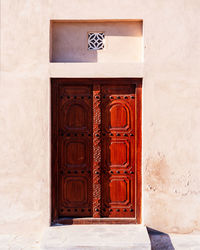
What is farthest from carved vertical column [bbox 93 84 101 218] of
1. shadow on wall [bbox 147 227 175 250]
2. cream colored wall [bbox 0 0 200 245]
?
shadow on wall [bbox 147 227 175 250]

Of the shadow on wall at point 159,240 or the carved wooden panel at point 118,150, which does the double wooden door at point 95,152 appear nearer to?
the carved wooden panel at point 118,150

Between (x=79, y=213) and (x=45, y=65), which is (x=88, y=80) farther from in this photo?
(x=79, y=213)

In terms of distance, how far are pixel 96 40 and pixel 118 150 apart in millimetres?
1553

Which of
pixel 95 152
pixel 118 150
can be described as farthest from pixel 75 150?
pixel 118 150

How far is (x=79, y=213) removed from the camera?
166 inches

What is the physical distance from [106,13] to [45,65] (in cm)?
106

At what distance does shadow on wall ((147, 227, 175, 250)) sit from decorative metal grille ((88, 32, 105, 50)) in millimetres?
2576

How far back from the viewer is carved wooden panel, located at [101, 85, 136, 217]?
4.17 metres

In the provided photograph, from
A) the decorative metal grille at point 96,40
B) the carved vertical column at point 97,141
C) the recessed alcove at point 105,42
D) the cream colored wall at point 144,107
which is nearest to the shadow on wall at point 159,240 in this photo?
the cream colored wall at point 144,107

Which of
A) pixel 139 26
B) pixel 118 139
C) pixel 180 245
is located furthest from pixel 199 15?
pixel 180 245

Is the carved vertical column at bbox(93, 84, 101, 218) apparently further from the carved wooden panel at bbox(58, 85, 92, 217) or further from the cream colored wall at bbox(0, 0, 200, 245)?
the cream colored wall at bbox(0, 0, 200, 245)

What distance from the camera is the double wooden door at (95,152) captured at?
4150mm

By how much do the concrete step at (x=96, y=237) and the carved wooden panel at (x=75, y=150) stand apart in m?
0.33

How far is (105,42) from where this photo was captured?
417cm
